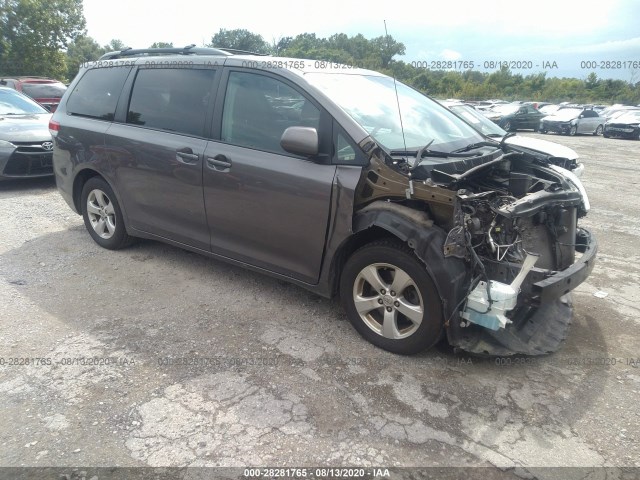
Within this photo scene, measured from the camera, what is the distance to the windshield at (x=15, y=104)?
A: 848 cm

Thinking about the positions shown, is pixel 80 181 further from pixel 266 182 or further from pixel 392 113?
pixel 392 113

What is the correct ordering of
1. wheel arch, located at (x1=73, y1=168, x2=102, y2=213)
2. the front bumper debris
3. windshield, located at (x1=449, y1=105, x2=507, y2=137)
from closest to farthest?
the front bumper debris
wheel arch, located at (x1=73, y1=168, x2=102, y2=213)
windshield, located at (x1=449, y1=105, x2=507, y2=137)

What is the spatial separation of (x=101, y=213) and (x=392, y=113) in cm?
324

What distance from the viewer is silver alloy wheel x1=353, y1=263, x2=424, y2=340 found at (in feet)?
10.4

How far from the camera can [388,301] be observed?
325 centimetres

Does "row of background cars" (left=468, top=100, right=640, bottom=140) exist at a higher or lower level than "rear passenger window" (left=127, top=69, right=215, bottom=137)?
lower

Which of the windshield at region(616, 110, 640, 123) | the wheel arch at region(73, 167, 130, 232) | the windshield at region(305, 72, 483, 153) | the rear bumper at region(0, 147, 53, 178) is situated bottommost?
the rear bumper at region(0, 147, 53, 178)

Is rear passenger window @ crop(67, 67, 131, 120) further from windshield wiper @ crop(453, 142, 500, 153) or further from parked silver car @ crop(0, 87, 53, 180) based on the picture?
windshield wiper @ crop(453, 142, 500, 153)

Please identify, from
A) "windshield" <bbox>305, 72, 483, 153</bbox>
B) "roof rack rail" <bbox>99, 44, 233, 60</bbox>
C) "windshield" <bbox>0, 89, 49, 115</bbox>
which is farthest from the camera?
"windshield" <bbox>0, 89, 49, 115</bbox>

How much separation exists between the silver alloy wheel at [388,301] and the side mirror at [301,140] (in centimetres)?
90

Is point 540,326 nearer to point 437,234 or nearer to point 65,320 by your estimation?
point 437,234

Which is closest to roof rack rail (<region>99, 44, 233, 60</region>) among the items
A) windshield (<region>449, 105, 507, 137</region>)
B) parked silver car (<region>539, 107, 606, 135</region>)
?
windshield (<region>449, 105, 507, 137</region>)

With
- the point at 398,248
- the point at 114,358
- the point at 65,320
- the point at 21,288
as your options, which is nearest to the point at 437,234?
the point at 398,248

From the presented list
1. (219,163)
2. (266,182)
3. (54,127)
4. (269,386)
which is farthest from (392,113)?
(54,127)
